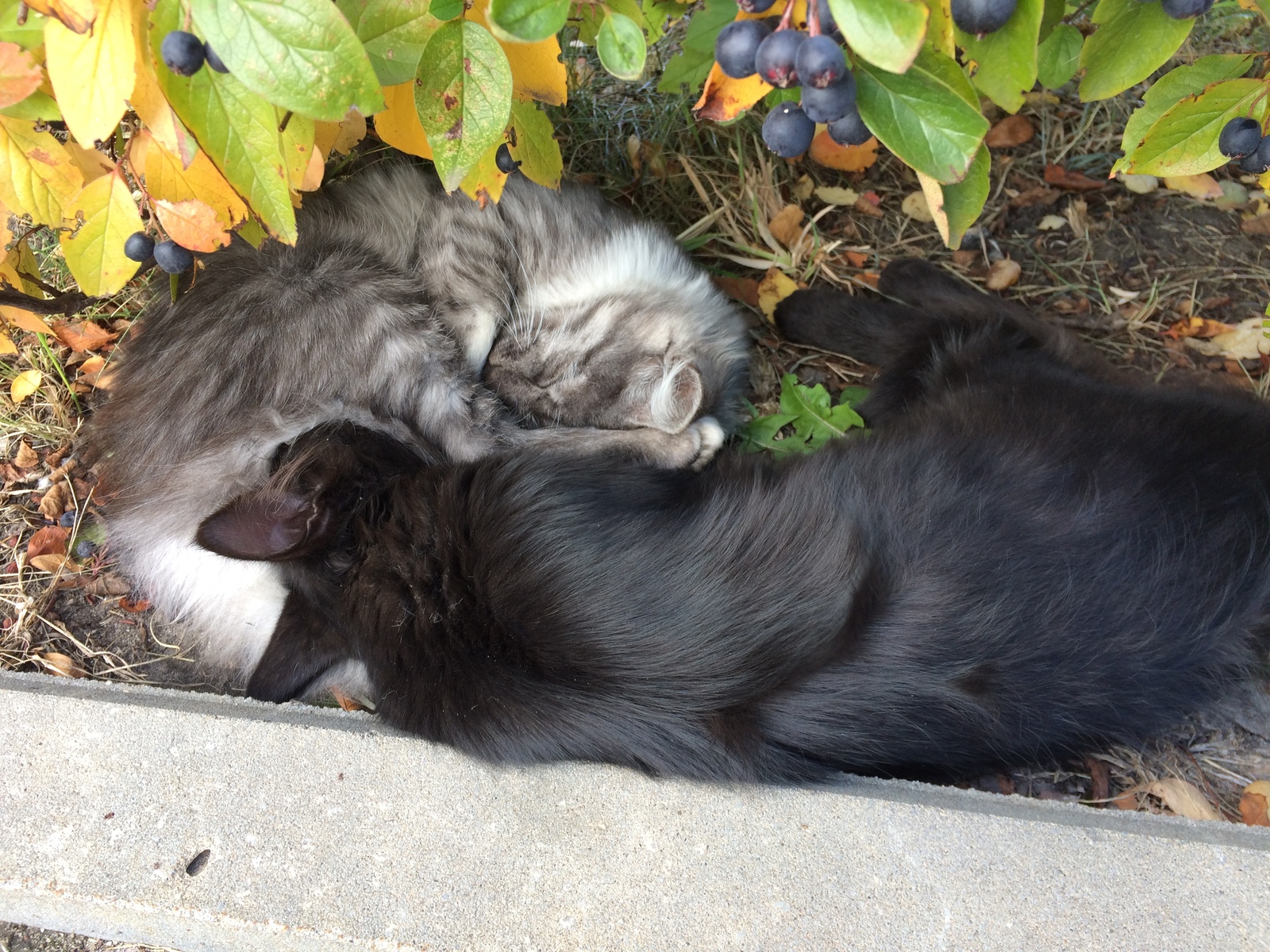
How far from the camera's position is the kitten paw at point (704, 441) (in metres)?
2.64

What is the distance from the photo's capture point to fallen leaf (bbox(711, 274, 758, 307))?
335 cm

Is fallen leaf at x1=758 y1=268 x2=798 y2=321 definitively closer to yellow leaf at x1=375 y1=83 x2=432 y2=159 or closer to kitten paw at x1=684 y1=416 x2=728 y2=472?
kitten paw at x1=684 y1=416 x2=728 y2=472

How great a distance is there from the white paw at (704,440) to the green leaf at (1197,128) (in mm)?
1365

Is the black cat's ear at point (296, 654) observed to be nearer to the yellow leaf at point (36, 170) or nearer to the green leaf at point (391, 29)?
the yellow leaf at point (36, 170)

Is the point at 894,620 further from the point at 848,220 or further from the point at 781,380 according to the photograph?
the point at 848,220

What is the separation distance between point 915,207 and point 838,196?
0.29 metres

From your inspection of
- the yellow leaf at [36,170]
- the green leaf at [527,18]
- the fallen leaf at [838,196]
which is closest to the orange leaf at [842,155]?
the fallen leaf at [838,196]

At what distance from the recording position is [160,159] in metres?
1.57

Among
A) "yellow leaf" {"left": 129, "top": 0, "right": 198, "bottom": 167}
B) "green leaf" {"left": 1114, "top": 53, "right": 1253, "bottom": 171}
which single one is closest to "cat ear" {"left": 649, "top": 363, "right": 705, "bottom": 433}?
"green leaf" {"left": 1114, "top": 53, "right": 1253, "bottom": 171}

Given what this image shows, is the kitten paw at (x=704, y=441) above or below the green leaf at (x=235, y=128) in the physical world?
below

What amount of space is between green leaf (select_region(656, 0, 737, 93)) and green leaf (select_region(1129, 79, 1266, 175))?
809 millimetres

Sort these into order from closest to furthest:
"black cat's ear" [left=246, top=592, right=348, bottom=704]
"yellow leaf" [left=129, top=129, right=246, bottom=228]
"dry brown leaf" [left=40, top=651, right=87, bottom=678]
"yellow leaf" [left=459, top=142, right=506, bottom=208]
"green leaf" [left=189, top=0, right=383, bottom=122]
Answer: "green leaf" [left=189, top=0, right=383, bottom=122] < "yellow leaf" [left=129, top=129, right=246, bottom=228] < "yellow leaf" [left=459, top=142, right=506, bottom=208] < "black cat's ear" [left=246, top=592, right=348, bottom=704] < "dry brown leaf" [left=40, top=651, right=87, bottom=678]

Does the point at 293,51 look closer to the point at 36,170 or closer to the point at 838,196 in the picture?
the point at 36,170

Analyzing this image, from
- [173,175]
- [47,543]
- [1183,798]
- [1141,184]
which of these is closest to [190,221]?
[173,175]
